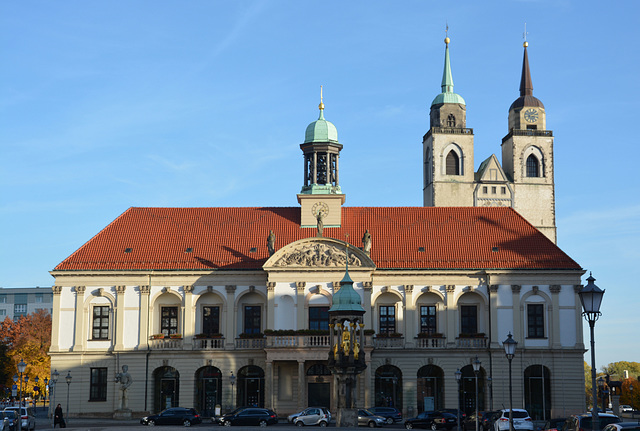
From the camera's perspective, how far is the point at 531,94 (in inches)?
4582

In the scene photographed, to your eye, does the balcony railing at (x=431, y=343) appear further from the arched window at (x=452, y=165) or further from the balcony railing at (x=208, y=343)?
the arched window at (x=452, y=165)

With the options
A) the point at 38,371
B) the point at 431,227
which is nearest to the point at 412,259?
the point at 431,227

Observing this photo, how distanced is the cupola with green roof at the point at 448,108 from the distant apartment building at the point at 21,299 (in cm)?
11289

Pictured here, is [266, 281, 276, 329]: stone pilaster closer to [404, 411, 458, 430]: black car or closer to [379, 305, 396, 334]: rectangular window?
[379, 305, 396, 334]: rectangular window

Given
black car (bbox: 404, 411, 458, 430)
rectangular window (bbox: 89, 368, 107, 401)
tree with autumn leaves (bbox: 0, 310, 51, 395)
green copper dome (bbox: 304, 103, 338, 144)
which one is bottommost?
black car (bbox: 404, 411, 458, 430)

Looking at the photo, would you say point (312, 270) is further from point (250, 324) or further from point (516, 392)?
point (516, 392)

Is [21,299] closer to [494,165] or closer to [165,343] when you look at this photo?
[494,165]

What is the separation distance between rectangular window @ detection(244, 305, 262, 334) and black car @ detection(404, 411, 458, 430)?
15.7 metres

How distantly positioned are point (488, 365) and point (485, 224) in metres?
11.6

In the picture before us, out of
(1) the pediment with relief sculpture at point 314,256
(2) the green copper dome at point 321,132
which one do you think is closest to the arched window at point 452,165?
(2) the green copper dome at point 321,132

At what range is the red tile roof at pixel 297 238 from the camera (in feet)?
215

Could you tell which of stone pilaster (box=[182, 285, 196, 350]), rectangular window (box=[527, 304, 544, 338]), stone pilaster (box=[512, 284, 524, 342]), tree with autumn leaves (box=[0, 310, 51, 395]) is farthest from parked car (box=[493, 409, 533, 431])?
tree with autumn leaves (box=[0, 310, 51, 395])

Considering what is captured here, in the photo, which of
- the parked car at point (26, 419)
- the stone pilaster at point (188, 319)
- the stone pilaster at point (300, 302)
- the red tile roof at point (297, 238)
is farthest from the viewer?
the red tile roof at point (297, 238)

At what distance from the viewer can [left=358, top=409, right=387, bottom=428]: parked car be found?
53.6 meters
